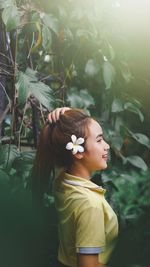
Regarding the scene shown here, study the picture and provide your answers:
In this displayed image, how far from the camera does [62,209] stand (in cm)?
127

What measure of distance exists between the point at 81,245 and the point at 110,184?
479 mm

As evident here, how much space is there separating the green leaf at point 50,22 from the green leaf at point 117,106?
12.8 inches

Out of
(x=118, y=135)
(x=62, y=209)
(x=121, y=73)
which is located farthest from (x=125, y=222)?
(x=121, y=73)

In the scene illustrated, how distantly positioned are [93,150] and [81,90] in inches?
16.4

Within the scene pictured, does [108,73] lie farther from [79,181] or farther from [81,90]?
[79,181]

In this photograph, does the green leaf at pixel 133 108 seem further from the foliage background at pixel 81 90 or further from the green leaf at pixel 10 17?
the green leaf at pixel 10 17

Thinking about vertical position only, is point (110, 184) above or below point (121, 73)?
below

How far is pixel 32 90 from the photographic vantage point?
4.77 feet

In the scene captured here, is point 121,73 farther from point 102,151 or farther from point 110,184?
point 102,151

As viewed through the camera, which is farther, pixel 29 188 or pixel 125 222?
pixel 125 222

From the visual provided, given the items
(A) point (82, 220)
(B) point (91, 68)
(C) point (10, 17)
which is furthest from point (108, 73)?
(A) point (82, 220)

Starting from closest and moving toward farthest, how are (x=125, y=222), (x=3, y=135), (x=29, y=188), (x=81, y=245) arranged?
(x=81, y=245)
(x=29, y=188)
(x=125, y=222)
(x=3, y=135)

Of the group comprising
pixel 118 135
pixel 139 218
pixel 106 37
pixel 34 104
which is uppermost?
pixel 106 37

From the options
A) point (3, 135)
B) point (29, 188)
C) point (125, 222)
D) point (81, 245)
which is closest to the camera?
point (81, 245)
